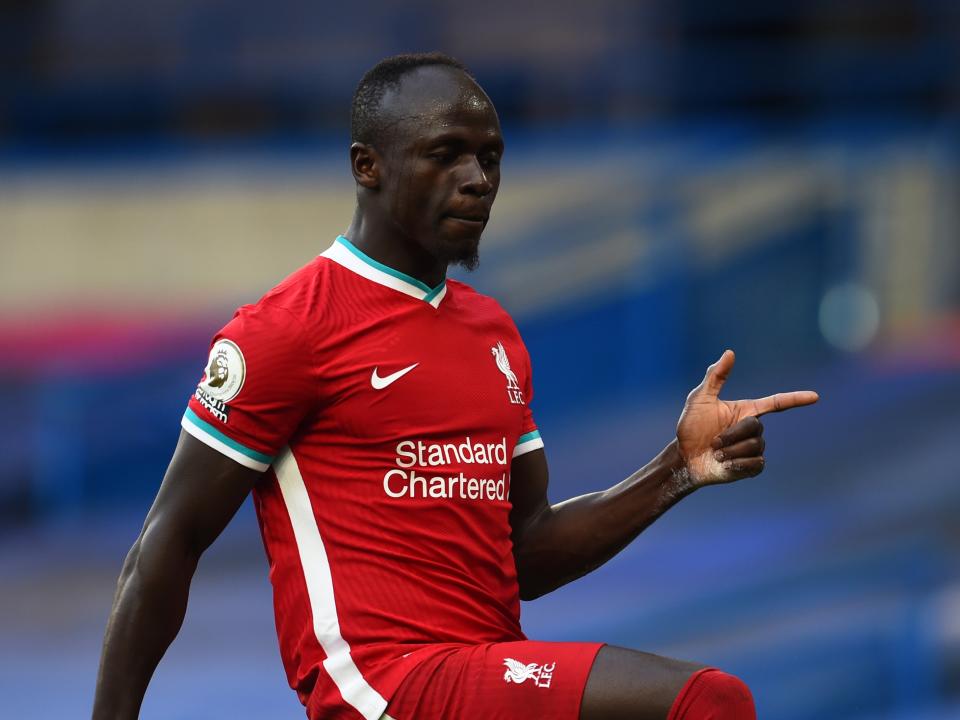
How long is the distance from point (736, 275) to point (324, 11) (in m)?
4.88

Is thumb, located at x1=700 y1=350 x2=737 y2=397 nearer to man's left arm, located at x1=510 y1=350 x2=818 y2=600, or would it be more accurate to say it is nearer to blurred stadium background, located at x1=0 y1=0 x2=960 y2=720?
man's left arm, located at x1=510 y1=350 x2=818 y2=600

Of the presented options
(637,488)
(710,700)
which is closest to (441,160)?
(637,488)

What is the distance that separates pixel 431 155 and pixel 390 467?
0.59m

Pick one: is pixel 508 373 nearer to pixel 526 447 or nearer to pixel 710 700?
pixel 526 447

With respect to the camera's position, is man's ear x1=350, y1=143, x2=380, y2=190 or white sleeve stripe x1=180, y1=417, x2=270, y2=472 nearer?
white sleeve stripe x1=180, y1=417, x2=270, y2=472

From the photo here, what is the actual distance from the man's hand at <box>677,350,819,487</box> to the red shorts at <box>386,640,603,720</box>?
525mm

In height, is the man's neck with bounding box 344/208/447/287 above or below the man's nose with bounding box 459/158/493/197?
below

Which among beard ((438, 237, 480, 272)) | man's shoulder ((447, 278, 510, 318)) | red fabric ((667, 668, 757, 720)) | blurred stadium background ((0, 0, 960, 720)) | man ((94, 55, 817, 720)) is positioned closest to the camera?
red fabric ((667, 668, 757, 720))

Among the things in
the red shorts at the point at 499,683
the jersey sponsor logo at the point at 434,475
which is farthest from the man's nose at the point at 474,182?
the red shorts at the point at 499,683

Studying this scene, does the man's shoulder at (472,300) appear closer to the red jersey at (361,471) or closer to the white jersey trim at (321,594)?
the red jersey at (361,471)

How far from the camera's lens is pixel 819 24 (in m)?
13.9

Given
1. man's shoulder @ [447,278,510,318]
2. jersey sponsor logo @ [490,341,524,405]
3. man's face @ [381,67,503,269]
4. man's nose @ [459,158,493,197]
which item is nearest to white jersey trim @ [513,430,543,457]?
jersey sponsor logo @ [490,341,524,405]

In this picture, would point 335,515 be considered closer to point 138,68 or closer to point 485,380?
point 485,380

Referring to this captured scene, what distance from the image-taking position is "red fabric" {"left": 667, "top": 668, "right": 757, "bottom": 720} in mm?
2539
